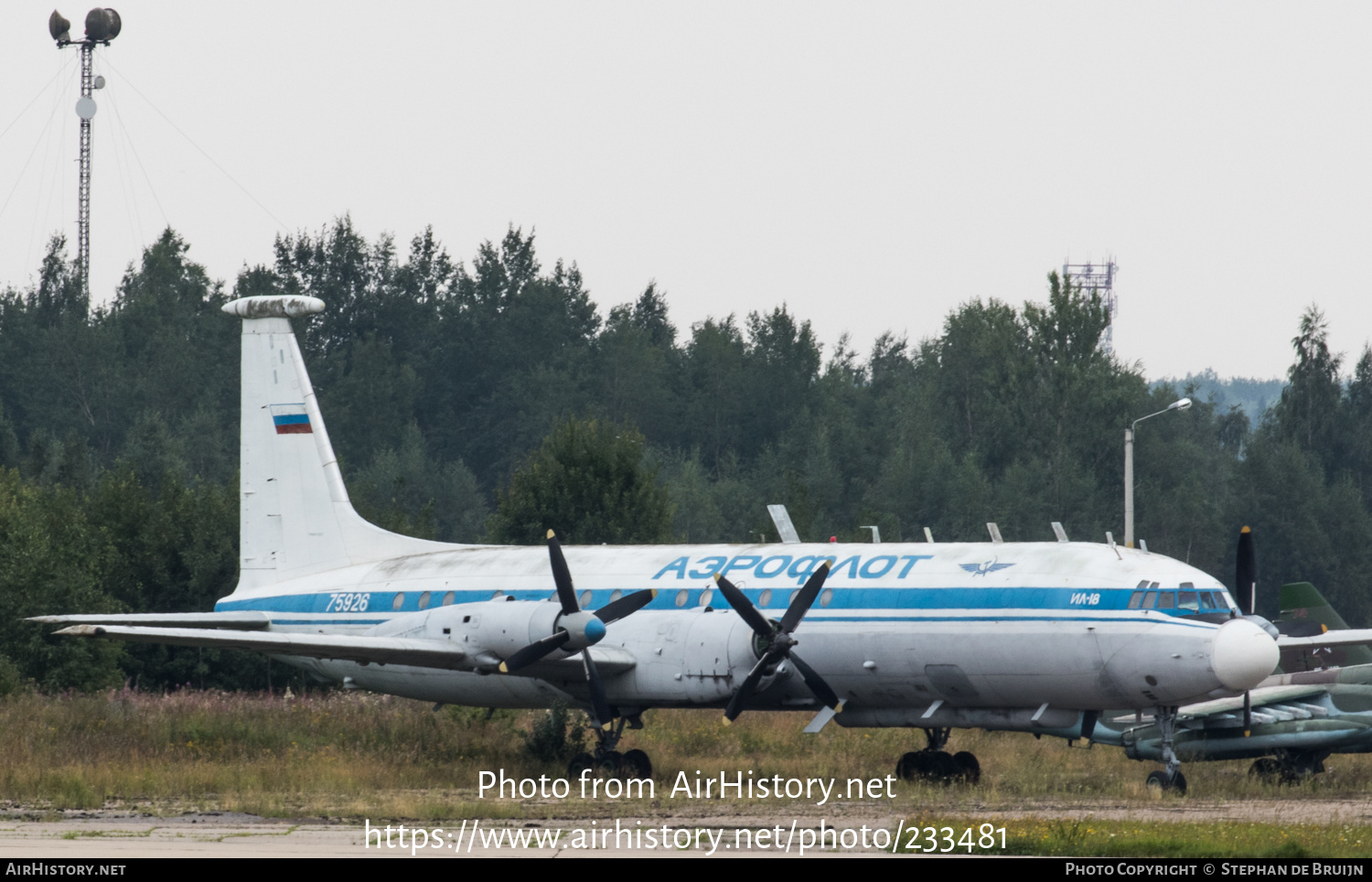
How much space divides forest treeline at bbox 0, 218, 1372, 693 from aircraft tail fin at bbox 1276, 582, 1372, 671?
88.3 feet

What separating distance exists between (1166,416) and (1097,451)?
62.6ft

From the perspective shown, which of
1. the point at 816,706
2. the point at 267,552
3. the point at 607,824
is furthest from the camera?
the point at 267,552

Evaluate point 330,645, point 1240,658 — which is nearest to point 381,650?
point 330,645

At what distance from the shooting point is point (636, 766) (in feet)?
72.0

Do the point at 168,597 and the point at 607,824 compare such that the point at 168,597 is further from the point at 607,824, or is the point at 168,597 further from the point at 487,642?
the point at 607,824

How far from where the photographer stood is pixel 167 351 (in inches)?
3248

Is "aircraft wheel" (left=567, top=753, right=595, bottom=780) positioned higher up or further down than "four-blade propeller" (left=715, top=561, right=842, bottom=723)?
further down

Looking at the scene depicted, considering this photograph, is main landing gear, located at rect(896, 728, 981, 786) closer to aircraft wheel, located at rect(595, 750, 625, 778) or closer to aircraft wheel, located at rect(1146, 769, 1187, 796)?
aircraft wheel, located at rect(1146, 769, 1187, 796)

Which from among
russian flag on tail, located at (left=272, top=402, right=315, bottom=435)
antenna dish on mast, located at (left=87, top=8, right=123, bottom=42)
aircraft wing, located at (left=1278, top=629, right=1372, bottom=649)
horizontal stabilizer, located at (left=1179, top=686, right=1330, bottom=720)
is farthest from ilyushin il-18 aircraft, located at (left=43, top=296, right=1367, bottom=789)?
antenna dish on mast, located at (left=87, top=8, right=123, bottom=42)

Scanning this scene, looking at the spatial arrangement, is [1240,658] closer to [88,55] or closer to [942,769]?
[942,769]

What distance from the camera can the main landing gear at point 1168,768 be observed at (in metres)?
20.0

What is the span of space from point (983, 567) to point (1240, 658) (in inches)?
134

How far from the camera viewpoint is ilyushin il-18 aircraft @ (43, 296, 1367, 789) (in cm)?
1988

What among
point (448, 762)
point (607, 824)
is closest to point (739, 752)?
point (448, 762)
